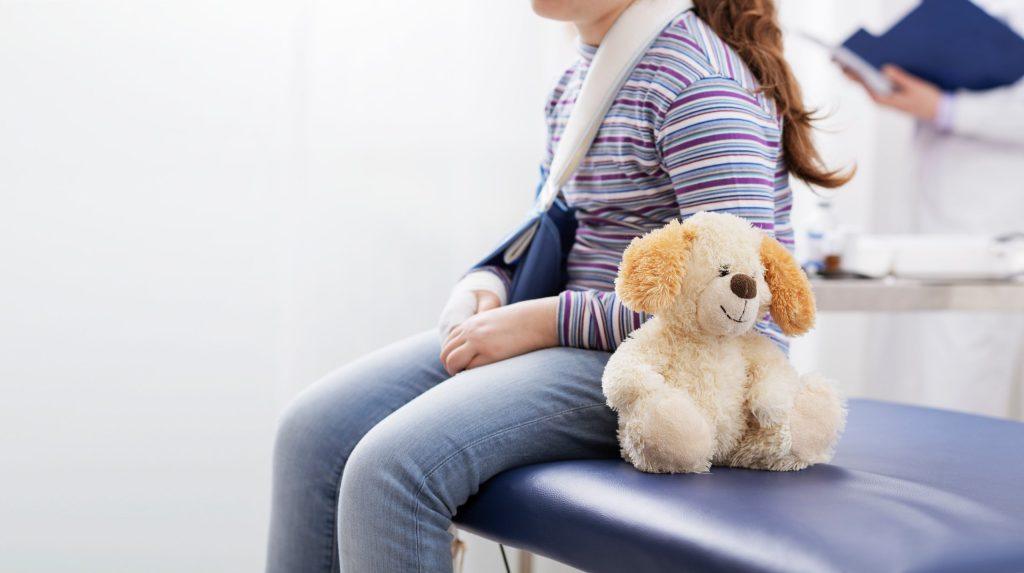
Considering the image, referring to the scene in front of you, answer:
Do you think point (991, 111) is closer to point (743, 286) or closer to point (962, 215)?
point (962, 215)

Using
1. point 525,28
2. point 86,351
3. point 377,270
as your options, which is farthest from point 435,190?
point 86,351

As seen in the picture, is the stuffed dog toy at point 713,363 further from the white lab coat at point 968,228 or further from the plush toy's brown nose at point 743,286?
the white lab coat at point 968,228

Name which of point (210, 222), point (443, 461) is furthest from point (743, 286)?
point (210, 222)

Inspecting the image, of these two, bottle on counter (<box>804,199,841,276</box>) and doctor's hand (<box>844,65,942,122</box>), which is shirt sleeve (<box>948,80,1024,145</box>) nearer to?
doctor's hand (<box>844,65,942,122</box>)

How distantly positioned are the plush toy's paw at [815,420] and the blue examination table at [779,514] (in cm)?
2

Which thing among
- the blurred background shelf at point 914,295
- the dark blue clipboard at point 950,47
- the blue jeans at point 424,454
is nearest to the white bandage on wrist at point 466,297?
the blue jeans at point 424,454

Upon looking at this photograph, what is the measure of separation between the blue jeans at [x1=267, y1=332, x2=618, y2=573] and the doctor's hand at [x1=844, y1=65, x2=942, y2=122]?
1.05 meters

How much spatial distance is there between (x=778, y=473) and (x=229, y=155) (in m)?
0.82

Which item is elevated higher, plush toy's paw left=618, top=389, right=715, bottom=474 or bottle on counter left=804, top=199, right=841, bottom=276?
bottle on counter left=804, top=199, right=841, bottom=276

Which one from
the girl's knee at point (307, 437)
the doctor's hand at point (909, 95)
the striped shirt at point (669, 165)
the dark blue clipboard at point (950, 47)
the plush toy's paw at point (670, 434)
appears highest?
the dark blue clipboard at point (950, 47)

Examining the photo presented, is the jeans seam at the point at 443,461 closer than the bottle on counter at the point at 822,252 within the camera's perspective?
Yes

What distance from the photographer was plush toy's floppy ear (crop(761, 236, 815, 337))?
76 centimetres

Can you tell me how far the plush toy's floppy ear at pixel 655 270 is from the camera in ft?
2.40

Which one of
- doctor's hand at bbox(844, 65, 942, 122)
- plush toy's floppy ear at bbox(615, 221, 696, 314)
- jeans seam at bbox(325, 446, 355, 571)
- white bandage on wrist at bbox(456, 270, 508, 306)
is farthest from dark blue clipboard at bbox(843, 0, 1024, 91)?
jeans seam at bbox(325, 446, 355, 571)
